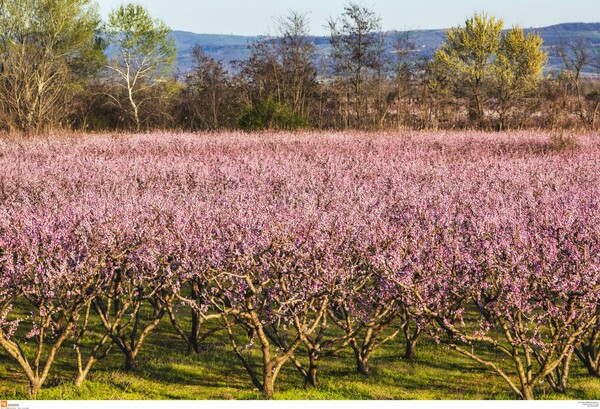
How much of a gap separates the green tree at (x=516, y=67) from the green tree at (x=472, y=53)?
766 mm

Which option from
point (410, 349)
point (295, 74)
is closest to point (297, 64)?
point (295, 74)

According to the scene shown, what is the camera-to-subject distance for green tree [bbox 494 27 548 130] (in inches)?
1553

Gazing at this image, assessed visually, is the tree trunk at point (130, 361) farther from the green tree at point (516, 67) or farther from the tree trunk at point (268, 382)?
the green tree at point (516, 67)

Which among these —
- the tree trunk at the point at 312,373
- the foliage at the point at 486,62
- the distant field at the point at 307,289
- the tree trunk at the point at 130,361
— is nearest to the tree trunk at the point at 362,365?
the distant field at the point at 307,289

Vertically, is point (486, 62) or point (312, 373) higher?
point (486, 62)

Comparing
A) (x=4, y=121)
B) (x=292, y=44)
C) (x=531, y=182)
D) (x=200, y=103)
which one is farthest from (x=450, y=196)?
(x=200, y=103)

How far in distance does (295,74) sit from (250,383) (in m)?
34.2

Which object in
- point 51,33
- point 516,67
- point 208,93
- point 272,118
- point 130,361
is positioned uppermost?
point 51,33

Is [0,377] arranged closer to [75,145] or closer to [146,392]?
[146,392]

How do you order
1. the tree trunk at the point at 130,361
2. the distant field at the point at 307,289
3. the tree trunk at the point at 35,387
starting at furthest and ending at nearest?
the tree trunk at the point at 130,361 → the tree trunk at the point at 35,387 → the distant field at the point at 307,289

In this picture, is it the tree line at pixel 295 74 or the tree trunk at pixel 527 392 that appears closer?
the tree trunk at pixel 527 392

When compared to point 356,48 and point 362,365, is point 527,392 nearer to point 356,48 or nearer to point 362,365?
point 362,365

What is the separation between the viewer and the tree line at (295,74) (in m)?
38.2

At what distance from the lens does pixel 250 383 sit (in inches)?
285
